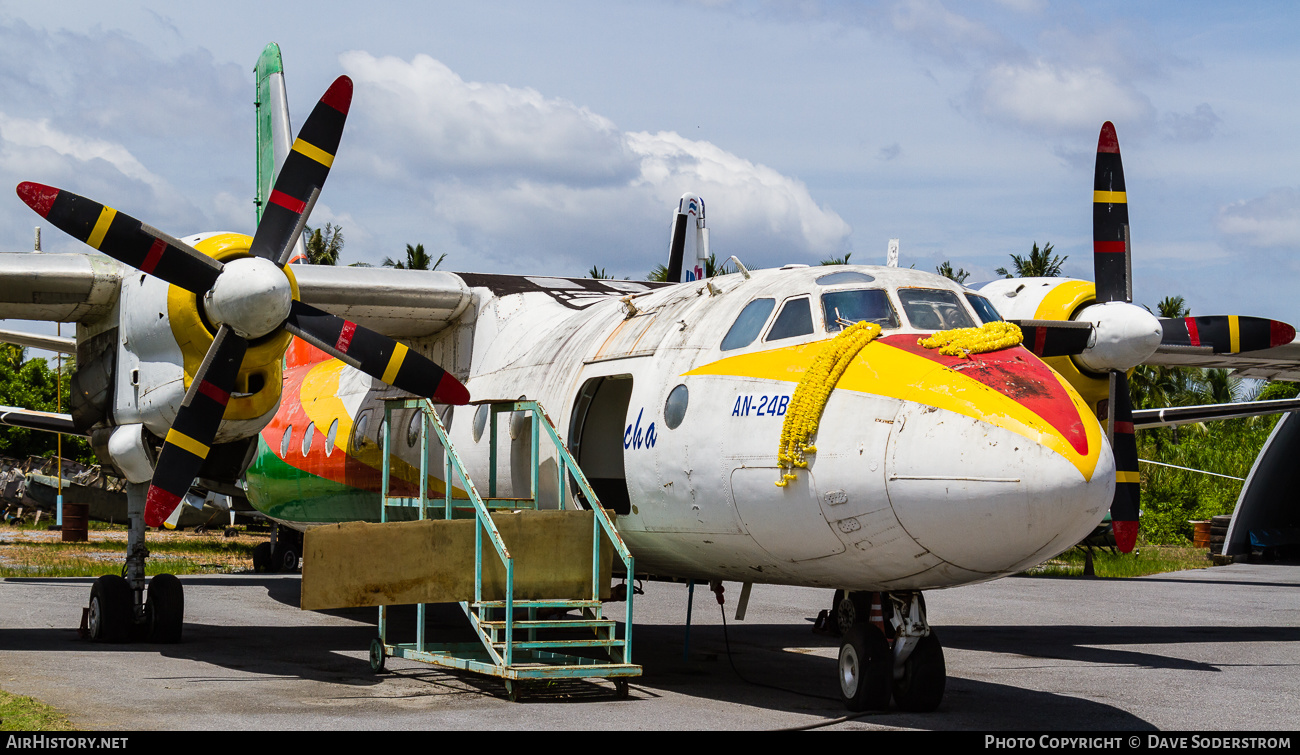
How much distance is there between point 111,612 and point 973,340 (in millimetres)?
9579

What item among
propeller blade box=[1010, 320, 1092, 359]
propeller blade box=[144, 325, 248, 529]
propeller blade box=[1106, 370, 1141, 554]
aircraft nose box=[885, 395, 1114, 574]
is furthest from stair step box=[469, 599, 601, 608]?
propeller blade box=[1106, 370, 1141, 554]

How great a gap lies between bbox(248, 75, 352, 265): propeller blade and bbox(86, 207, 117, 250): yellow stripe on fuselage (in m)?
1.36

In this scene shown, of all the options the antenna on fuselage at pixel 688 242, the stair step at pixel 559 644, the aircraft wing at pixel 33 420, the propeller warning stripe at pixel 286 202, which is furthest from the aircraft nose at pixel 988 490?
the aircraft wing at pixel 33 420

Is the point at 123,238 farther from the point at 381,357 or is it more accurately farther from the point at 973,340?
the point at 973,340

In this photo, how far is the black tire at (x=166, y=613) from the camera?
13055mm

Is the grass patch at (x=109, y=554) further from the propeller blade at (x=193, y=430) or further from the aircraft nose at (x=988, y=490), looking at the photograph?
the aircraft nose at (x=988, y=490)

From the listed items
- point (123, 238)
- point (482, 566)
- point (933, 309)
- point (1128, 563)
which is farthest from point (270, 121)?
point (1128, 563)

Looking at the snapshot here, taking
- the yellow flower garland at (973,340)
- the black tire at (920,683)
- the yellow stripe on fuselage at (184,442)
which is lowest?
the black tire at (920,683)

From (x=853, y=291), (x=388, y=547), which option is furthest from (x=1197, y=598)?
(x=388, y=547)

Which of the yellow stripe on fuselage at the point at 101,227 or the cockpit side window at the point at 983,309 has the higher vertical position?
the yellow stripe on fuselage at the point at 101,227

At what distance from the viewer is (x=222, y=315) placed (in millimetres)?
11203

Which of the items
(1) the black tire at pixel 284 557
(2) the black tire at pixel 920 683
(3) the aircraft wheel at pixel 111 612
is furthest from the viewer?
(1) the black tire at pixel 284 557

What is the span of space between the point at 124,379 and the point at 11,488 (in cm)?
3386

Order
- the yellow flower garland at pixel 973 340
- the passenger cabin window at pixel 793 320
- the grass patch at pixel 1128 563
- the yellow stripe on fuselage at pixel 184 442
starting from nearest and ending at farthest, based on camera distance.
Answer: the yellow flower garland at pixel 973 340 < the passenger cabin window at pixel 793 320 < the yellow stripe on fuselage at pixel 184 442 < the grass patch at pixel 1128 563
